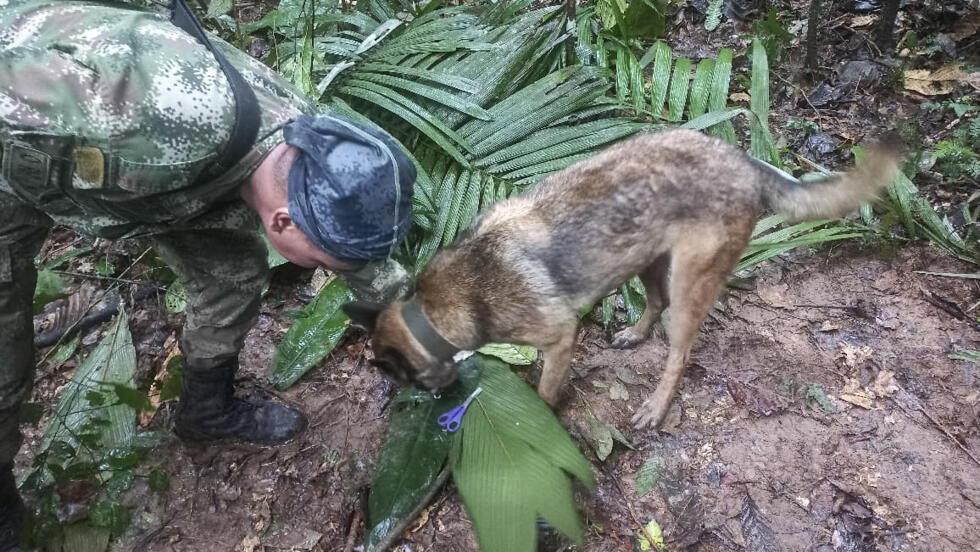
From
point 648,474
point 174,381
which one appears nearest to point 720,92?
point 648,474

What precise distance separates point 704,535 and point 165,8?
10.5ft

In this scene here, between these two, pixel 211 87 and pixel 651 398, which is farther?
pixel 651 398

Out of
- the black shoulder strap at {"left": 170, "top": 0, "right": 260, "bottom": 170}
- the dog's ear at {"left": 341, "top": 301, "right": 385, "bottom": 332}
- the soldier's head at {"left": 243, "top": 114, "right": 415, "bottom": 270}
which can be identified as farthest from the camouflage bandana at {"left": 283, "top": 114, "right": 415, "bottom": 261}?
the dog's ear at {"left": 341, "top": 301, "right": 385, "bottom": 332}

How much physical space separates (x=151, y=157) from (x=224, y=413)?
169 cm

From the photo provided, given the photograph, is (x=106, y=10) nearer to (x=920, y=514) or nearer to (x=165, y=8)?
(x=165, y=8)

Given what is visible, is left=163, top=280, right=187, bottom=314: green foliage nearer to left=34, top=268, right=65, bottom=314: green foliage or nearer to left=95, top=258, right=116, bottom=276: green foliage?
left=95, top=258, right=116, bottom=276: green foliage

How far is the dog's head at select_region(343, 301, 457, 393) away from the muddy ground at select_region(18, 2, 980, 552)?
0.70 meters

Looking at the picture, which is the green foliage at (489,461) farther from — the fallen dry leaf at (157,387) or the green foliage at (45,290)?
the green foliage at (45,290)

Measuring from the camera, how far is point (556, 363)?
3002mm

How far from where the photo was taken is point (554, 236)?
283 cm

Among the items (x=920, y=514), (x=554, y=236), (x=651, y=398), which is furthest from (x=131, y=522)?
(x=920, y=514)

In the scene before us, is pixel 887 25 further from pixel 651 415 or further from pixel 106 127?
pixel 106 127

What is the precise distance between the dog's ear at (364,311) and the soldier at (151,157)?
258 mm

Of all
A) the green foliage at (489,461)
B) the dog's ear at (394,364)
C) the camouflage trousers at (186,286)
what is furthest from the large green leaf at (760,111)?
the camouflage trousers at (186,286)
